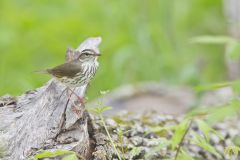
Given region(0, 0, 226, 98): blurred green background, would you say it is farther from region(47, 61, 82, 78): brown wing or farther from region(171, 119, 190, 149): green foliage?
region(171, 119, 190, 149): green foliage

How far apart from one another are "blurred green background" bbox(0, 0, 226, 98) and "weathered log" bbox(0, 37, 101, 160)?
3.18 metres

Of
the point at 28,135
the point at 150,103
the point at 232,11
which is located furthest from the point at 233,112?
the point at 232,11

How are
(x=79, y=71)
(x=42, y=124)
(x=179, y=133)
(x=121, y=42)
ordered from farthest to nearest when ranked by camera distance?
(x=121, y=42) → (x=79, y=71) → (x=42, y=124) → (x=179, y=133)

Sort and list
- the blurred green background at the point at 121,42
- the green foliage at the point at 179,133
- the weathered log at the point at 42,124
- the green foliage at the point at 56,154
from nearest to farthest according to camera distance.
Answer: the green foliage at the point at 56,154 → the green foliage at the point at 179,133 → the weathered log at the point at 42,124 → the blurred green background at the point at 121,42

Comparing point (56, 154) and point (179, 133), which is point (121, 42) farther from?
point (56, 154)

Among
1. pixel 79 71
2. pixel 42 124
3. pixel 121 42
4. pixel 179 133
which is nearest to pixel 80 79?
pixel 79 71

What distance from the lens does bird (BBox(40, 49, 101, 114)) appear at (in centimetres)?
573

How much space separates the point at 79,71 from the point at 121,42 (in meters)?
4.01

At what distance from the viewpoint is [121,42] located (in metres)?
9.73

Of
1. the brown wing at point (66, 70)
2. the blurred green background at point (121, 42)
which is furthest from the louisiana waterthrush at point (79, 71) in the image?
the blurred green background at point (121, 42)

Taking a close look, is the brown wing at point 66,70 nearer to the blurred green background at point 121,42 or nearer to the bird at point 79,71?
the bird at point 79,71

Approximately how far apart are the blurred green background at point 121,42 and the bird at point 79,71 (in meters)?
2.97

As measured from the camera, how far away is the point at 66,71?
5773mm

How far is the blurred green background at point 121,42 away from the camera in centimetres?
942
